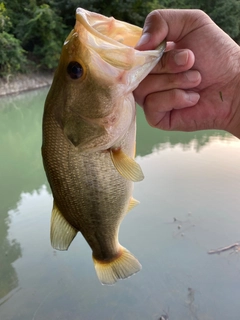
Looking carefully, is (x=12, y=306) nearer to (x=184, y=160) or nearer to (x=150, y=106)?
(x=150, y=106)

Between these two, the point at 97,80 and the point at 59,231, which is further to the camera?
the point at 59,231

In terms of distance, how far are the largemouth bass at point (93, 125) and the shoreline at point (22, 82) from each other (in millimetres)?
17325

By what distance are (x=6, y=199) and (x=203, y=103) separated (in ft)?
17.7

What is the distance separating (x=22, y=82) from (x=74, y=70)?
19198 millimetres

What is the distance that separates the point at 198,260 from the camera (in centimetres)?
420

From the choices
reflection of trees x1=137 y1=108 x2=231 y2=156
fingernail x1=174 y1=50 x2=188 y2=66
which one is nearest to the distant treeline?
reflection of trees x1=137 y1=108 x2=231 y2=156

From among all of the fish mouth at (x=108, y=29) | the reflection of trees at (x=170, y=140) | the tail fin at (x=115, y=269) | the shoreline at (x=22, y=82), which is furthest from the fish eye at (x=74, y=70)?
the shoreline at (x=22, y=82)

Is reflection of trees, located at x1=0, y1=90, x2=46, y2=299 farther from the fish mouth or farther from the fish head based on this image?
the fish mouth

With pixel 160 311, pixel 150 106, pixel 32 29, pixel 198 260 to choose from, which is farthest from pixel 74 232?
pixel 32 29

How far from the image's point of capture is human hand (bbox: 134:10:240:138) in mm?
1380

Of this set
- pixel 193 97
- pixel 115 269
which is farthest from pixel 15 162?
pixel 193 97

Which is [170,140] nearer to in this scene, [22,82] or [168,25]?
[168,25]

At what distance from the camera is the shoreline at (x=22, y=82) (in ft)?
59.4

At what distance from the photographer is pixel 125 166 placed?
1.24m
